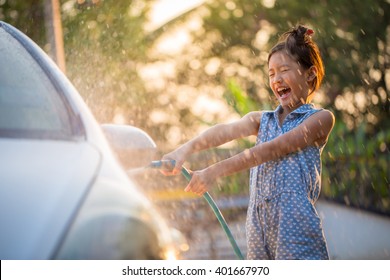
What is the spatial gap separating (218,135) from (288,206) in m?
0.41

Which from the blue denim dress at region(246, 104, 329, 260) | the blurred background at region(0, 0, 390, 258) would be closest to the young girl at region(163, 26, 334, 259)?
the blue denim dress at region(246, 104, 329, 260)

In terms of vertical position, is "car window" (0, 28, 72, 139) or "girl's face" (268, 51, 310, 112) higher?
"car window" (0, 28, 72, 139)

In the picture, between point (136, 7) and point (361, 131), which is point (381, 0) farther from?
point (361, 131)

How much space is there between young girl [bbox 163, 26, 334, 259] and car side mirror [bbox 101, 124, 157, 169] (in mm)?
354

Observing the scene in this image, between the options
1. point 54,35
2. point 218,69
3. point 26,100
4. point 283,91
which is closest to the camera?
point 26,100

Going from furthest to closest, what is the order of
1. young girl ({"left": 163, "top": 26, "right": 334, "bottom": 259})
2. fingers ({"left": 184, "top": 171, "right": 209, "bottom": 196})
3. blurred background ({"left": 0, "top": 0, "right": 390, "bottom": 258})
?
1. blurred background ({"left": 0, "top": 0, "right": 390, "bottom": 258})
2. young girl ({"left": 163, "top": 26, "right": 334, "bottom": 259})
3. fingers ({"left": 184, "top": 171, "right": 209, "bottom": 196})

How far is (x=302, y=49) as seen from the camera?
286cm

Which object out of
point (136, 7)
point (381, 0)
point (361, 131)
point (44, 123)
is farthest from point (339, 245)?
point (381, 0)

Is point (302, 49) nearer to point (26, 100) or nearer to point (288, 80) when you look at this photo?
point (288, 80)

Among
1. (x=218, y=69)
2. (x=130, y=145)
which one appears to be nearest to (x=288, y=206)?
(x=130, y=145)

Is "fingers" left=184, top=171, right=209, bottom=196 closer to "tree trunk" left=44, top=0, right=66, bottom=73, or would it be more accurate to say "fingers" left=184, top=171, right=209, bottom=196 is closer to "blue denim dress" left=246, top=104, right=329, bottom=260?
"blue denim dress" left=246, top=104, right=329, bottom=260

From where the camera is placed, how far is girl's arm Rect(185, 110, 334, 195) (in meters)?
2.47

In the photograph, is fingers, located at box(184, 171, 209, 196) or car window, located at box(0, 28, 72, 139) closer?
car window, located at box(0, 28, 72, 139)
